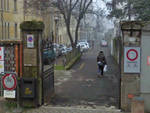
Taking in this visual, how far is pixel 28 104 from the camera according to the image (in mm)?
10055

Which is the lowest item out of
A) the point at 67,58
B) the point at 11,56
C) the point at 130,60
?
the point at 67,58

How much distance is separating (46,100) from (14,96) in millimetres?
1901

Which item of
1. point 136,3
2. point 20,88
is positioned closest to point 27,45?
point 20,88

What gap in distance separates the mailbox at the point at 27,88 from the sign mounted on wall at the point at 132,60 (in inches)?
127

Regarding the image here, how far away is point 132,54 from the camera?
9.52 meters

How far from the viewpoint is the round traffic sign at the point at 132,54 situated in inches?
374

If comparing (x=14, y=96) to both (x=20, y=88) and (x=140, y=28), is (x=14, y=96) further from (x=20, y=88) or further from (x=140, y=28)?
(x=140, y=28)

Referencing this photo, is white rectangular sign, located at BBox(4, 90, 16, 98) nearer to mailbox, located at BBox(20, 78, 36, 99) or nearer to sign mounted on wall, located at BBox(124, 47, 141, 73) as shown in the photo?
mailbox, located at BBox(20, 78, 36, 99)

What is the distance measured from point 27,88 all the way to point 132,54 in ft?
12.4

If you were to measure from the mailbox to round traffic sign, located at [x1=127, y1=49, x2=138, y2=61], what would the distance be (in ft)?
11.0

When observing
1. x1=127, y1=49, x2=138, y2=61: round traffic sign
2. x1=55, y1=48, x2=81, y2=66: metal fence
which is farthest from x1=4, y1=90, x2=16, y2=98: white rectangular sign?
x1=55, y1=48, x2=81, y2=66: metal fence

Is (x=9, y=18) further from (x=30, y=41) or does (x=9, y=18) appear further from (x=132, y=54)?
(x=132, y=54)

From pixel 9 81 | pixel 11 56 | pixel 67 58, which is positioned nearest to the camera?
pixel 9 81

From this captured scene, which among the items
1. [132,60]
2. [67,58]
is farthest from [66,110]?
[67,58]
